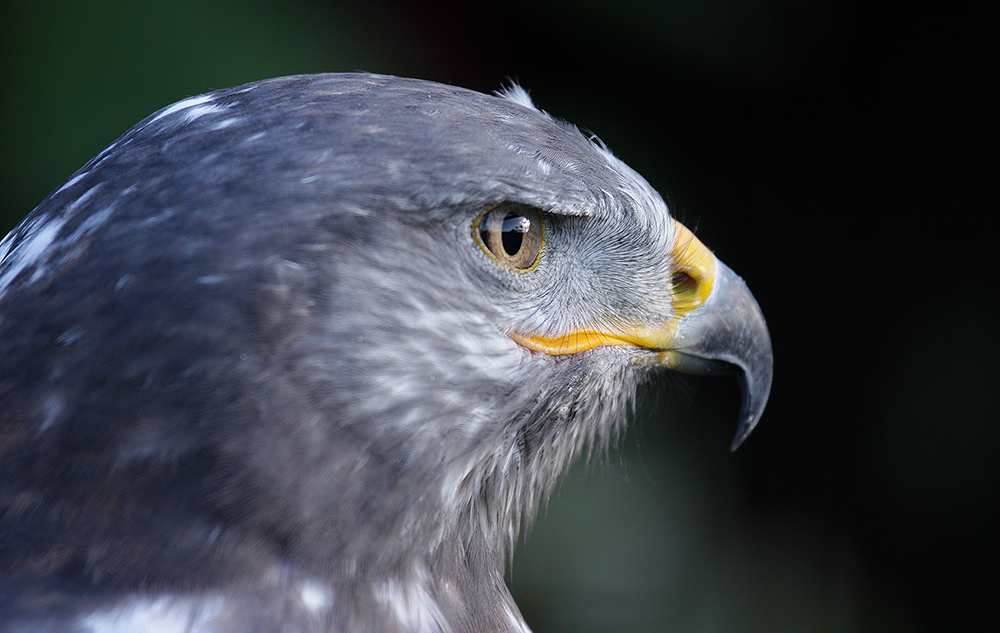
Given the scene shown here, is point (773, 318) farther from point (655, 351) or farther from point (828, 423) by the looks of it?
point (655, 351)

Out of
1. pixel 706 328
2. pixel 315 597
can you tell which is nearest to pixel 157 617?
pixel 315 597

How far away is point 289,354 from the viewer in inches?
46.3

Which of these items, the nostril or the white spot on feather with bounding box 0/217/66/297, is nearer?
the white spot on feather with bounding box 0/217/66/297

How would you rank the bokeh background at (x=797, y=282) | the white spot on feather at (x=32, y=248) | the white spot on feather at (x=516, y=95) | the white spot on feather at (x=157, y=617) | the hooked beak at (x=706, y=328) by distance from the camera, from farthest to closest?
the bokeh background at (x=797, y=282) < the white spot on feather at (x=516, y=95) < the hooked beak at (x=706, y=328) < the white spot on feather at (x=32, y=248) < the white spot on feather at (x=157, y=617)

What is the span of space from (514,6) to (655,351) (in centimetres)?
197

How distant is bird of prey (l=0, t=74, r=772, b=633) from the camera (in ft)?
3.74

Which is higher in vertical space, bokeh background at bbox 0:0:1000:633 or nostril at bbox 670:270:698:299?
nostril at bbox 670:270:698:299

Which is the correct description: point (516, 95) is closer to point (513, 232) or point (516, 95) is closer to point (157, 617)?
point (513, 232)

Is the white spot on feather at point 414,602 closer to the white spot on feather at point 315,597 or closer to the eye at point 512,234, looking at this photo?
the white spot on feather at point 315,597

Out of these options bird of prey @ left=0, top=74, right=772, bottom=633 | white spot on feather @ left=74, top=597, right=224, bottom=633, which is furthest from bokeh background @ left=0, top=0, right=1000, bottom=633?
white spot on feather @ left=74, top=597, right=224, bottom=633

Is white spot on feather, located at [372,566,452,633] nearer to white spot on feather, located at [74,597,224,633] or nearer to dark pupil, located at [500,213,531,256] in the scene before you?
white spot on feather, located at [74,597,224,633]

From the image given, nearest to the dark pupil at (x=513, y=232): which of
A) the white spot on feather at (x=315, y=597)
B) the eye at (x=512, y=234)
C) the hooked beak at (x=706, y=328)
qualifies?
the eye at (x=512, y=234)

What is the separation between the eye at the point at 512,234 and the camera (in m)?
1.33

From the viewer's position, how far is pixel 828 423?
3.45 m
